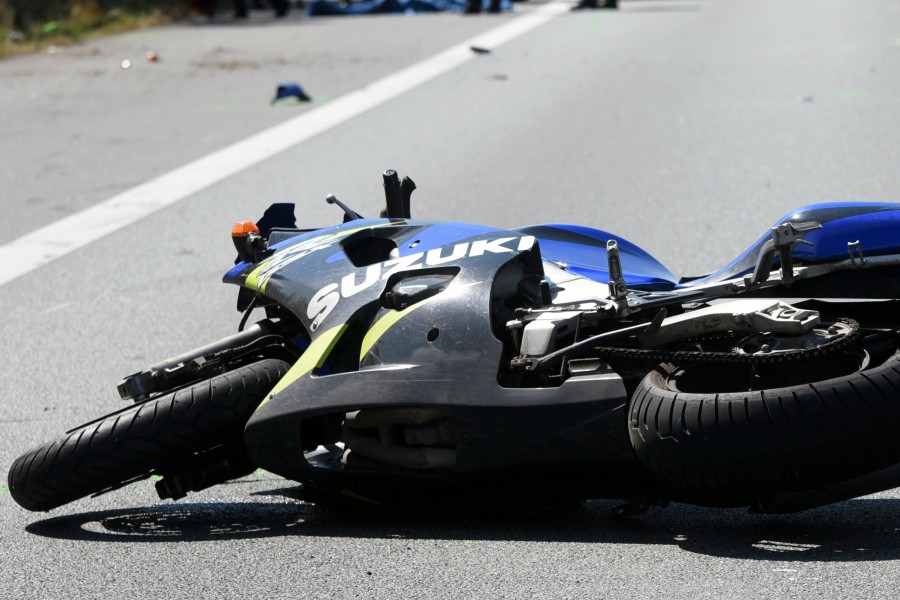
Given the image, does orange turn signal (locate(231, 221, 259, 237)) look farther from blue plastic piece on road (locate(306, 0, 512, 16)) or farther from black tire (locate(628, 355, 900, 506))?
blue plastic piece on road (locate(306, 0, 512, 16))

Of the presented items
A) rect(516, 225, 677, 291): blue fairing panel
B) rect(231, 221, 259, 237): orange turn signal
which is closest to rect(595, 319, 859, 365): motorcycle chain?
rect(516, 225, 677, 291): blue fairing panel

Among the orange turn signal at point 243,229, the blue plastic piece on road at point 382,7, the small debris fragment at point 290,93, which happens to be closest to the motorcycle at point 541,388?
the orange turn signal at point 243,229

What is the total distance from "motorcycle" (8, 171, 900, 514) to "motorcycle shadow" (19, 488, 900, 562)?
8 centimetres

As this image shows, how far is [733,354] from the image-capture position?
3.88 m

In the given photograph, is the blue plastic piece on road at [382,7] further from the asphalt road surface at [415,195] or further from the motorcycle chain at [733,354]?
the motorcycle chain at [733,354]

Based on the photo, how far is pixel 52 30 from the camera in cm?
2392

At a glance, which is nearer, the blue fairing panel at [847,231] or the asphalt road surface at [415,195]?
the asphalt road surface at [415,195]

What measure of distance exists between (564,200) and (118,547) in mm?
6389

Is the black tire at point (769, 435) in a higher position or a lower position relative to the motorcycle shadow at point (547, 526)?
higher

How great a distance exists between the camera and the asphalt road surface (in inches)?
155

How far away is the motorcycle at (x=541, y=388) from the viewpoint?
3771mm

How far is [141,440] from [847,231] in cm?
214

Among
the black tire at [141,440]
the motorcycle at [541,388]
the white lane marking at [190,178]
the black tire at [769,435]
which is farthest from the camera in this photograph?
the white lane marking at [190,178]

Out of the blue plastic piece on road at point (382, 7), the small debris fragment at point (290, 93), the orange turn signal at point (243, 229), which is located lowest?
the blue plastic piece on road at point (382, 7)
